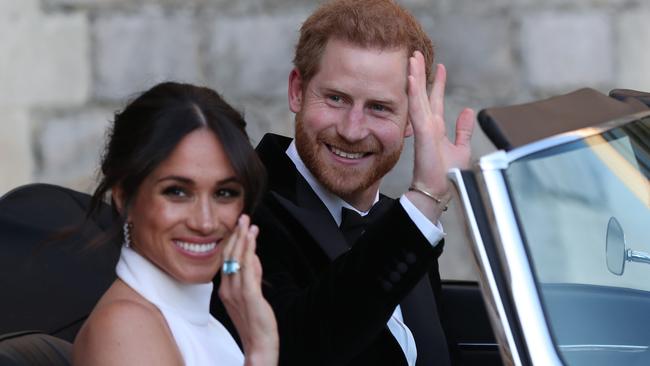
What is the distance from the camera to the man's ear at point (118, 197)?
2.62m

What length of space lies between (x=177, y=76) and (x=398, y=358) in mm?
2653

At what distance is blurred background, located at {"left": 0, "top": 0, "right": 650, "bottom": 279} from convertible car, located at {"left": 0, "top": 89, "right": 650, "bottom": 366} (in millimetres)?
2726

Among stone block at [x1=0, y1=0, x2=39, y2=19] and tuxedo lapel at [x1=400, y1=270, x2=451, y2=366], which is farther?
stone block at [x1=0, y1=0, x2=39, y2=19]

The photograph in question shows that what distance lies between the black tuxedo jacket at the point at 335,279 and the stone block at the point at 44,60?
7.69 ft

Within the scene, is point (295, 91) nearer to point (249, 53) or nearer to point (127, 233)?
point (127, 233)

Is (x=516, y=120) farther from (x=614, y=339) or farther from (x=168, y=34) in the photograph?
(x=168, y=34)

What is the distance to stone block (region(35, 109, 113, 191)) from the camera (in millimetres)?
5633

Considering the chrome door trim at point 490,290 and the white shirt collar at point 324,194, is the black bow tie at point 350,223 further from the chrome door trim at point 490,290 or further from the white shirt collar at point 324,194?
the chrome door trim at point 490,290

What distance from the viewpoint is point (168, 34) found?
5.63m

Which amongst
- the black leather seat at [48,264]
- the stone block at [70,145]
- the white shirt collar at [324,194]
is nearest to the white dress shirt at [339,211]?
the white shirt collar at [324,194]

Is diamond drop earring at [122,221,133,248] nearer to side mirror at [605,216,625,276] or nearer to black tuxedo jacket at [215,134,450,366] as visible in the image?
black tuxedo jacket at [215,134,450,366]

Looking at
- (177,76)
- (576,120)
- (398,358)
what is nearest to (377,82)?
(398,358)

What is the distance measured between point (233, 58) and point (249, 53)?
64 millimetres

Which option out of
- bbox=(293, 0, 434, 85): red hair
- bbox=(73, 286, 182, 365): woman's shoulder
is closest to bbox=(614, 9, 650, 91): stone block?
bbox=(293, 0, 434, 85): red hair
